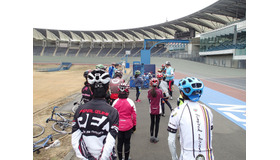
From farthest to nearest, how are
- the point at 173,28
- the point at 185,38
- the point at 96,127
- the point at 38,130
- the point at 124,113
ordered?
the point at 173,28 < the point at 185,38 < the point at 38,130 < the point at 124,113 < the point at 96,127

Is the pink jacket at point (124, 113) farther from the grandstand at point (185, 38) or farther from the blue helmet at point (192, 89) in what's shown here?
the grandstand at point (185, 38)

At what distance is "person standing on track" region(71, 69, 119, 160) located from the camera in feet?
6.63

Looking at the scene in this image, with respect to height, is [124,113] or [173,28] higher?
[173,28]

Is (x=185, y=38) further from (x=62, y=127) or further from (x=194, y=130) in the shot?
(x=194, y=130)

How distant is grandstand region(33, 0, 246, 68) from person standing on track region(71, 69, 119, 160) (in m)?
28.6

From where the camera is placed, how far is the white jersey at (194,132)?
6.79ft

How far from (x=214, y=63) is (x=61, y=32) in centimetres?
6412

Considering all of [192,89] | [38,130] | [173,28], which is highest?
[173,28]

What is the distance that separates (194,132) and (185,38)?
51068mm

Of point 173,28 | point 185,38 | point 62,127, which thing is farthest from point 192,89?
point 173,28

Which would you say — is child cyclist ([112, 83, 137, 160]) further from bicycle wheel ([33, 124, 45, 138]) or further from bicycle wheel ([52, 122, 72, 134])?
bicycle wheel ([33, 124, 45, 138])

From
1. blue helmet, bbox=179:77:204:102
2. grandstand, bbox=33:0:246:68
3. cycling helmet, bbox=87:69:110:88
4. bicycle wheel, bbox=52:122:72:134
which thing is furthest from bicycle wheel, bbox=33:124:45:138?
grandstand, bbox=33:0:246:68

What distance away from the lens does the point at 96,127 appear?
202 cm

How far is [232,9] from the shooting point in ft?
106
